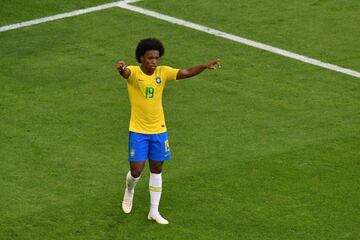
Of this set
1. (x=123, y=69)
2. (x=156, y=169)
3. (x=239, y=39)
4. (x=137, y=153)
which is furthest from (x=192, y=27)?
(x=123, y=69)

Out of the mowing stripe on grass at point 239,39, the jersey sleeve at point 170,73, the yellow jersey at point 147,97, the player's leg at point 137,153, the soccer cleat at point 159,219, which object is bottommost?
the soccer cleat at point 159,219

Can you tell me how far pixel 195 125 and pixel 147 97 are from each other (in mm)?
3516

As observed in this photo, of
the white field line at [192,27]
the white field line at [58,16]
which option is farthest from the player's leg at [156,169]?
the white field line at [58,16]

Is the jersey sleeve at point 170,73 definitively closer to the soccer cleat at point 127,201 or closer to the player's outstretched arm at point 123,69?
the player's outstretched arm at point 123,69

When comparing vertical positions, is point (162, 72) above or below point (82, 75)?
above

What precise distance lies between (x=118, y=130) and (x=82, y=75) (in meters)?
2.54

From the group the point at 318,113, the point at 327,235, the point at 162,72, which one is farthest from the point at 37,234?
the point at 318,113

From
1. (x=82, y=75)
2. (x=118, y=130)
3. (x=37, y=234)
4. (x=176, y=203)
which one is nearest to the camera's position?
(x=37, y=234)

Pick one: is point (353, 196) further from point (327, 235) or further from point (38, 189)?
point (38, 189)

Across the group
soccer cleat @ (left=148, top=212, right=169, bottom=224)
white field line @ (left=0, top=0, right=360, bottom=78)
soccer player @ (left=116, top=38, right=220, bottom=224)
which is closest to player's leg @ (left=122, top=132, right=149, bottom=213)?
soccer player @ (left=116, top=38, right=220, bottom=224)

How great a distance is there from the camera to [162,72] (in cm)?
1467

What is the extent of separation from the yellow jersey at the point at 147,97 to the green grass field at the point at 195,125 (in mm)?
1208

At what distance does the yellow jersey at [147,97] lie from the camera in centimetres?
1455

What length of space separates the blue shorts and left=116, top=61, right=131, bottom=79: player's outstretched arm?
0.77m
